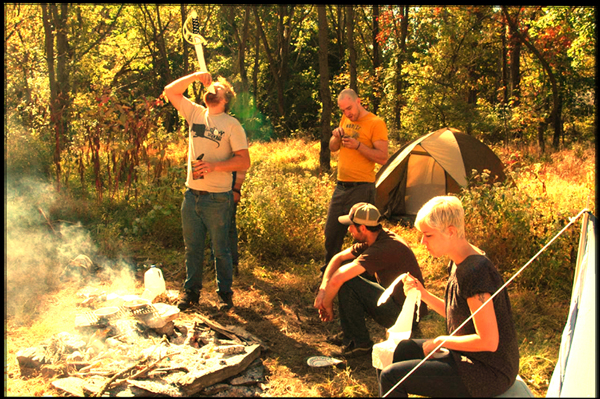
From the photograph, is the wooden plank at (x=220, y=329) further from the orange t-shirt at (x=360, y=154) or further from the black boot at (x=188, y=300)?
the orange t-shirt at (x=360, y=154)

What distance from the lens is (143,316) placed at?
3852 millimetres

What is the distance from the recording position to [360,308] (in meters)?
3.66

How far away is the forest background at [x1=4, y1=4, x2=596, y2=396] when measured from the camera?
18.1 ft

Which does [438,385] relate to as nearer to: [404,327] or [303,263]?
[404,327]

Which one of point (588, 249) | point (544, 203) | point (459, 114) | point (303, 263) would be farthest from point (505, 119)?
point (588, 249)

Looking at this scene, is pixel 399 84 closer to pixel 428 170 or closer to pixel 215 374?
pixel 428 170

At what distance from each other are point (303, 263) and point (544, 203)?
265 centimetres

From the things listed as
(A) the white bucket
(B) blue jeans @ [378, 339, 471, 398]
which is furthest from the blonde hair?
(A) the white bucket

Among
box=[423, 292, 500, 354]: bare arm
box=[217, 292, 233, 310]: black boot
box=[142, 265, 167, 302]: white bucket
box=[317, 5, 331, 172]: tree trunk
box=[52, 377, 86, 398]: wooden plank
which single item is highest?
box=[317, 5, 331, 172]: tree trunk

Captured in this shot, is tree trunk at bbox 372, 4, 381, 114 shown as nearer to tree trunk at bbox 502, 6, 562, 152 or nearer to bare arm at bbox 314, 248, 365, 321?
tree trunk at bbox 502, 6, 562, 152

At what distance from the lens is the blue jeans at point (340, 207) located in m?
4.70

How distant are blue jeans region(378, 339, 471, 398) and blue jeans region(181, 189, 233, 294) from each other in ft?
7.16

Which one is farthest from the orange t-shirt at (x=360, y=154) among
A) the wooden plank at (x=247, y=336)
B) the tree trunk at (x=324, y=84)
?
the tree trunk at (x=324, y=84)

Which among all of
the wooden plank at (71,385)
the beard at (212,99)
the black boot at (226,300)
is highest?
the beard at (212,99)
